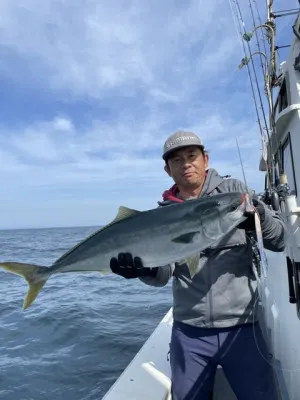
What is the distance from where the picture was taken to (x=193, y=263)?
2.71 meters

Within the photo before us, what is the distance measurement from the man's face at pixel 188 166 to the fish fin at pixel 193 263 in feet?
2.20

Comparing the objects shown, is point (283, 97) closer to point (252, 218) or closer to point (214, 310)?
point (252, 218)

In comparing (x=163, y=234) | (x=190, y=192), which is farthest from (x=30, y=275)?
(x=190, y=192)

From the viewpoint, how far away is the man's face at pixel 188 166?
3002mm

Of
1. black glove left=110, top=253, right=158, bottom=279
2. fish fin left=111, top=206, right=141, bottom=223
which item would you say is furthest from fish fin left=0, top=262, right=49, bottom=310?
fish fin left=111, top=206, right=141, bottom=223

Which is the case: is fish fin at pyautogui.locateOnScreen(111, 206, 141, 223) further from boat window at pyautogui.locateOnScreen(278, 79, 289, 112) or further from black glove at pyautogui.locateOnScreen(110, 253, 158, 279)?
boat window at pyautogui.locateOnScreen(278, 79, 289, 112)

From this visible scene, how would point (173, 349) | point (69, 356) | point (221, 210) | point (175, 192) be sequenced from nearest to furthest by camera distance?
1. point (221, 210)
2. point (173, 349)
3. point (175, 192)
4. point (69, 356)

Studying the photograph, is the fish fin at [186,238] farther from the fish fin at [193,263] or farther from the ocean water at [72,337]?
the ocean water at [72,337]

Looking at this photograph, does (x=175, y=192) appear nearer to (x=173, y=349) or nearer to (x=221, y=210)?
(x=221, y=210)

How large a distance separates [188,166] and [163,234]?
627mm

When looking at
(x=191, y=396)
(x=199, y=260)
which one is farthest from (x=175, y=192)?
(x=191, y=396)

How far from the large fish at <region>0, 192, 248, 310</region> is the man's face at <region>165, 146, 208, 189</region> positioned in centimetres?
35

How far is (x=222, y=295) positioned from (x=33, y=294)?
1.56 metres

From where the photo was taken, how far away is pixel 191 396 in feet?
9.77
